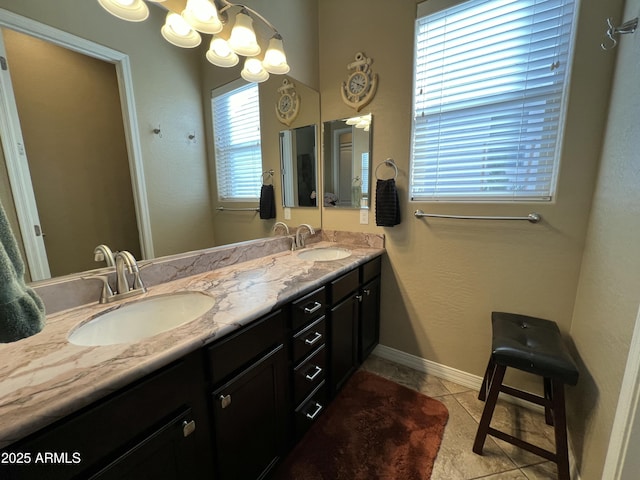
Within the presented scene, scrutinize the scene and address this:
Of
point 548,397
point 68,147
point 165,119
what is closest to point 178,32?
point 165,119

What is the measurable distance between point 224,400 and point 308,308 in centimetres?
48

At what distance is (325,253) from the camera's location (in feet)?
6.27

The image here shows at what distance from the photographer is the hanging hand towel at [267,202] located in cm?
167

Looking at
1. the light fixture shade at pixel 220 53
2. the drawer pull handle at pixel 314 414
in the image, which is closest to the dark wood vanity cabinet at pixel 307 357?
the drawer pull handle at pixel 314 414

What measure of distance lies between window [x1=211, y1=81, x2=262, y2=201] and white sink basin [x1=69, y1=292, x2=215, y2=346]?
575 millimetres

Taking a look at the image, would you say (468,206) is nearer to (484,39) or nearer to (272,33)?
(484,39)

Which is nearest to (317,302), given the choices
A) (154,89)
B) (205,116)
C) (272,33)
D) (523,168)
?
(205,116)

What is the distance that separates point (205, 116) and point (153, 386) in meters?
1.17

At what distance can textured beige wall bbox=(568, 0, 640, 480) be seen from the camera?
0.86 metres

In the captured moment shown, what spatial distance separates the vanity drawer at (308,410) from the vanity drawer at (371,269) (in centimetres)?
69

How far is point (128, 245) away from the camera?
1.07 metres

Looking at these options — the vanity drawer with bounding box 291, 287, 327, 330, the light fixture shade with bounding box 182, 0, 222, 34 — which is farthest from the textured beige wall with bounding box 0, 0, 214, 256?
the vanity drawer with bounding box 291, 287, 327, 330

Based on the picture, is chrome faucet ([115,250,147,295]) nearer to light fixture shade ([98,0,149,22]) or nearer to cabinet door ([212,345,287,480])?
cabinet door ([212,345,287,480])

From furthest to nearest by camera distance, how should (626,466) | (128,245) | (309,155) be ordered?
(309,155), (128,245), (626,466)
